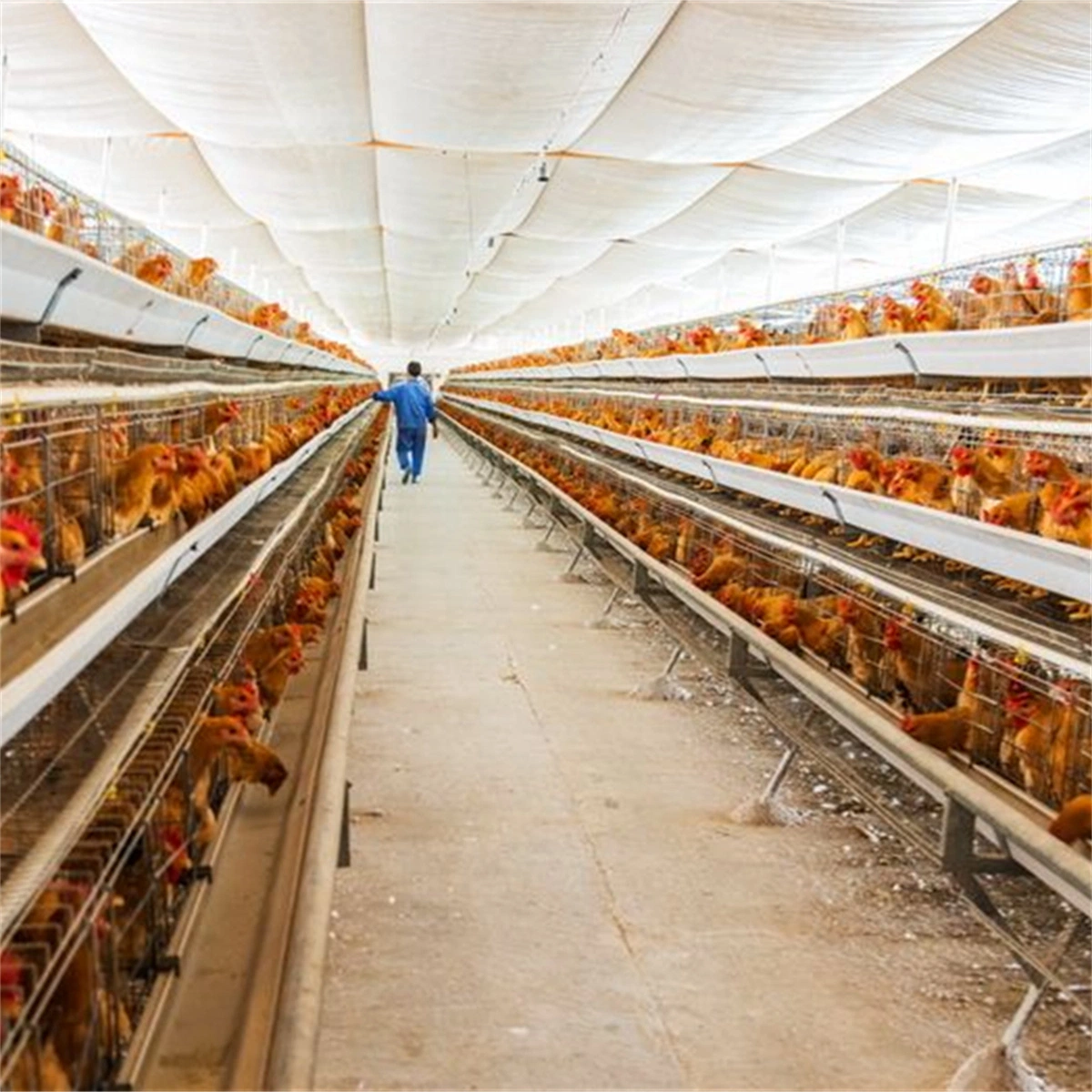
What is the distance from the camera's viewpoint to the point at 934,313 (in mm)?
3533

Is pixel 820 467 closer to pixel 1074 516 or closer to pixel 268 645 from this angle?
pixel 1074 516

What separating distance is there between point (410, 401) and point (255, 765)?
9145 mm

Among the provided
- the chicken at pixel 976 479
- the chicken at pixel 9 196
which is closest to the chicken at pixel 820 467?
the chicken at pixel 976 479

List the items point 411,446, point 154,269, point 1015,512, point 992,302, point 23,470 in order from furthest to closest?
point 411,446 → point 154,269 → point 992,302 → point 1015,512 → point 23,470

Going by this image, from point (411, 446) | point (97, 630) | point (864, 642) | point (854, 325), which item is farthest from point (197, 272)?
point (411, 446)

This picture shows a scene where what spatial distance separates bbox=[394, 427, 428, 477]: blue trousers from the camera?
12.2 metres

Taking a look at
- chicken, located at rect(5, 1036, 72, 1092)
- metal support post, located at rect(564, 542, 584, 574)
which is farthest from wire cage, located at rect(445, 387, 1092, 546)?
chicken, located at rect(5, 1036, 72, 1092)

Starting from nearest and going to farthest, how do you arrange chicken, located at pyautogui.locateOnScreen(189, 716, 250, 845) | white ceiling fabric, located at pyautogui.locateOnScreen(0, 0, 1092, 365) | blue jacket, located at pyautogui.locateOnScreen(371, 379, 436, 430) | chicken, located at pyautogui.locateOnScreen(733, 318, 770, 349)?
chicken, located at pyautogui.locateOnScreen(189, 716, 250, 845)
white ceiling fabric, located at pyautogui.locateOnScreen(0, 0, 1092, 365)
chicken, located at pyautogui.locateOnScreen(733, 318, 770, 349)
blue jacket, located at pyautogui.locateOnScreen(371, 379, 436, 430)

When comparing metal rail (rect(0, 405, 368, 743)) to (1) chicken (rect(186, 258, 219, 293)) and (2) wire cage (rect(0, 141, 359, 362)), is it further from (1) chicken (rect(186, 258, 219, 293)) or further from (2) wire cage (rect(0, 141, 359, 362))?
(1) chicken (rect(186, 258, 219, 293))

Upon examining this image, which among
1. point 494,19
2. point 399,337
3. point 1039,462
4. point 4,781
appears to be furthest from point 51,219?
point 399,337

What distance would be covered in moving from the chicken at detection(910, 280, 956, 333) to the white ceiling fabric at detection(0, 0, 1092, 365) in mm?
1629

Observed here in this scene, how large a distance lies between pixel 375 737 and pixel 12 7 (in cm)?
378

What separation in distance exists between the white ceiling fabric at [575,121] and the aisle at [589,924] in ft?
9.44

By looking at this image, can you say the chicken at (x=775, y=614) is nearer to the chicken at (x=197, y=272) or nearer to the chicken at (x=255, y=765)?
the chicken at (x=255, y=765)
